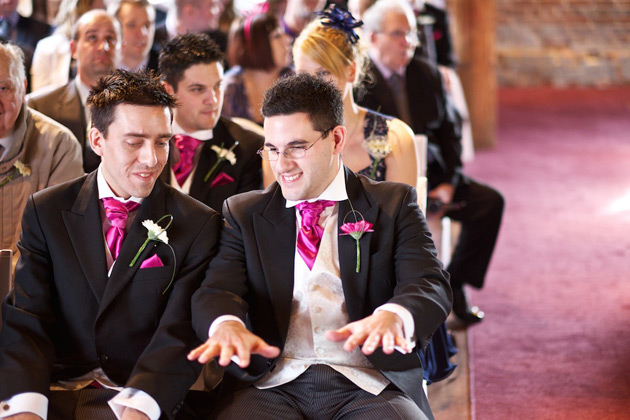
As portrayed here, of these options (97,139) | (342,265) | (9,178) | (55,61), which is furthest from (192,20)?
(342,265)

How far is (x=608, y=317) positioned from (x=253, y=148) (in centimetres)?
231

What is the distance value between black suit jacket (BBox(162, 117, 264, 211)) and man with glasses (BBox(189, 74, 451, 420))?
0.91m

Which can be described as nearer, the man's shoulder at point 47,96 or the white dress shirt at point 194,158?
the white dress shirt at point 194,158

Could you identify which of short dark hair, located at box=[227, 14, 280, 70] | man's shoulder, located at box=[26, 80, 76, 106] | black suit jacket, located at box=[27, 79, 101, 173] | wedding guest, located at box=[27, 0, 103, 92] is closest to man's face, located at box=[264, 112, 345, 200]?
black suit jacket, located at box=[27, 79, 101, 173]

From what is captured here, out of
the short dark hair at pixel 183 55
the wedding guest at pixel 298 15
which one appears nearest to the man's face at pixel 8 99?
the short dark hair at pixel 183 55

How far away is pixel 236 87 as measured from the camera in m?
4.75

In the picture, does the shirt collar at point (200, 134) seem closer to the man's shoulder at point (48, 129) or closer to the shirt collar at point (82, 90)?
the man's shoulder at point (48, 129)

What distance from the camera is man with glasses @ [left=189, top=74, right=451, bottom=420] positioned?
2445mm

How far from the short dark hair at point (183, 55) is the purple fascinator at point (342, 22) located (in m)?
0.50

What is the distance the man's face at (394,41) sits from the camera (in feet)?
14.4

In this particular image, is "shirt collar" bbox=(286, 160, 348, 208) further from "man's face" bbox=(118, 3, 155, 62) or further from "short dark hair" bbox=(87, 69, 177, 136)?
"man's face" bbox=(118, 3, 155, 62)

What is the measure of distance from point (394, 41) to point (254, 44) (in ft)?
2.97

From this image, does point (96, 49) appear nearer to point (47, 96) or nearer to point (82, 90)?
point (82, 90)

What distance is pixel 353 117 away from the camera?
3596 mm
